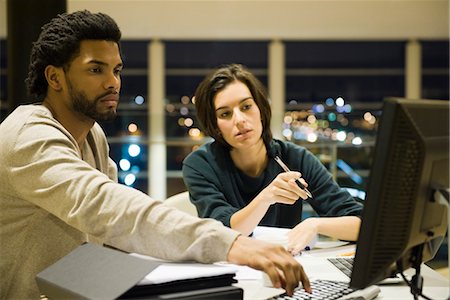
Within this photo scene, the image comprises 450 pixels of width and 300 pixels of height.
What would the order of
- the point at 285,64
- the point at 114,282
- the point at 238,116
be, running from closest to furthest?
1. the point at 114,282
2. the point at 238,116
3. the point at 285,64

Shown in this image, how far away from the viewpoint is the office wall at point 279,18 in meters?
6.50

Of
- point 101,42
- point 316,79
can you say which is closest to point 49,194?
point 101,42

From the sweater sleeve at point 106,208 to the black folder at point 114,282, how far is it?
0.06m

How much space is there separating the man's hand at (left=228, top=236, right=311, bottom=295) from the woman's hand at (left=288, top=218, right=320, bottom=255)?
66 centimetres

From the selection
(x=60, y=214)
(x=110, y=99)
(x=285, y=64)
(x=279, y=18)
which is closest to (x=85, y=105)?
(x=110, y=99)

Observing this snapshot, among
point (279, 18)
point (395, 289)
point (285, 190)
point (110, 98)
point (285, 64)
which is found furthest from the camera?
point (285, 64)

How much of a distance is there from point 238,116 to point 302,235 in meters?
0.55

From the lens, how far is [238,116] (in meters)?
2.19

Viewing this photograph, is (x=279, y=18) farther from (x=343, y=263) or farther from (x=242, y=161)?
(x=343, y=263)

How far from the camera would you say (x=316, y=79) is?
8.65 m

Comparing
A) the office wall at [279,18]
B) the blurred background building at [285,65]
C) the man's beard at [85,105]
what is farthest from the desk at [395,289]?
the office wall at [279,18]

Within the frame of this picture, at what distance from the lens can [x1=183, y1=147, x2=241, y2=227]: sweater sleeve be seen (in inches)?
83.6

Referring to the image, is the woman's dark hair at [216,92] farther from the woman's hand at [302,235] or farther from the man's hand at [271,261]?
the man's hand at [271,261]

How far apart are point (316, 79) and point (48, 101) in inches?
288
